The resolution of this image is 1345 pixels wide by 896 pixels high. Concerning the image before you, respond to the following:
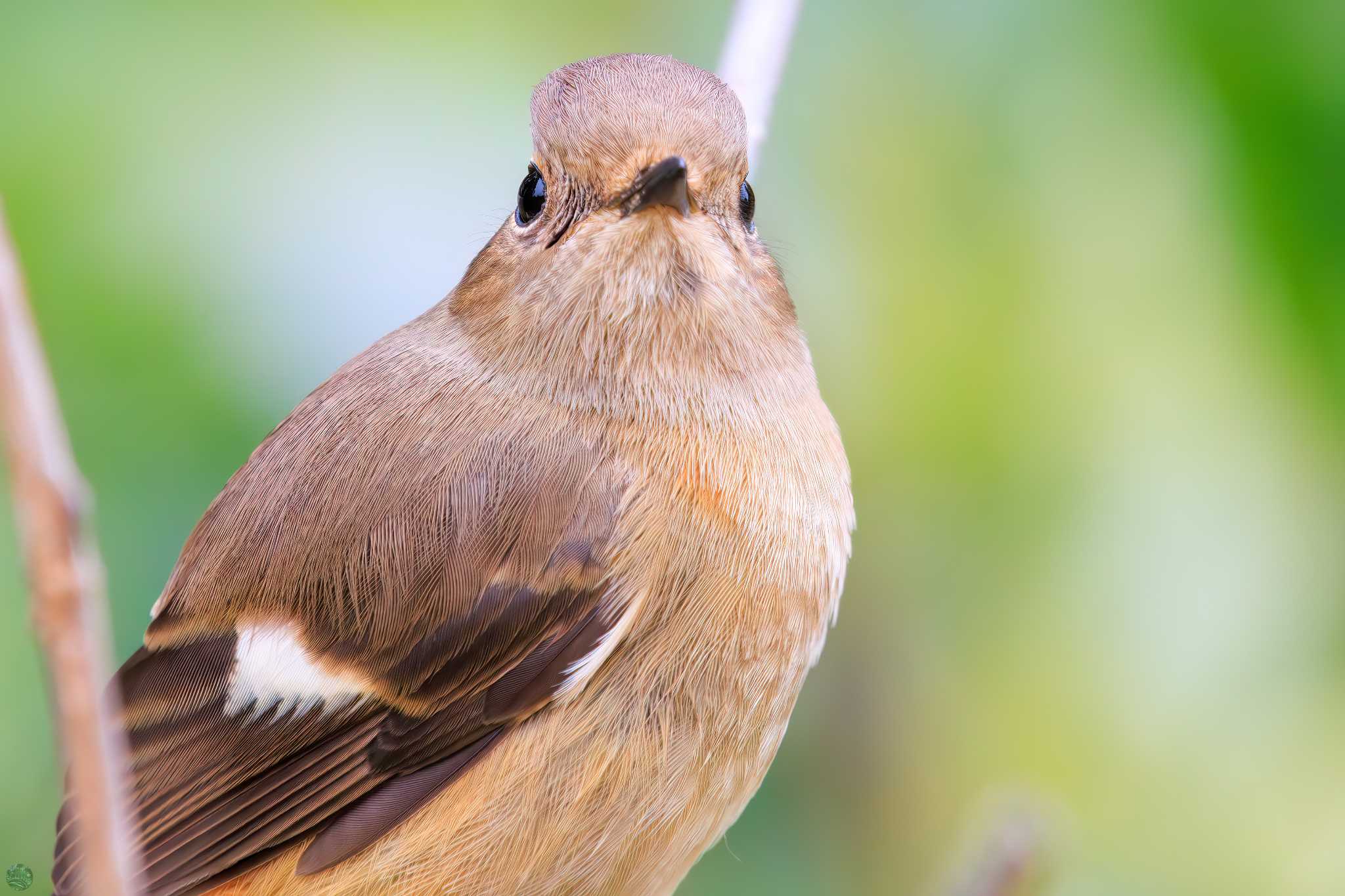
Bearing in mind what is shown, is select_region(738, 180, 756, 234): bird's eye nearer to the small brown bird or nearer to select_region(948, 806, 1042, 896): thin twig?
the small brown bird

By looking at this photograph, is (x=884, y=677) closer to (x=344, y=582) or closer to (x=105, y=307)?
(x=344, y=582)

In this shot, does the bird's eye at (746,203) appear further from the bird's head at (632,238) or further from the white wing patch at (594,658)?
the white wing patch at (594,658)

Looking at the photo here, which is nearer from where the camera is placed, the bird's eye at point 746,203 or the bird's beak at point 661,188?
the bird's beak at point 661,188

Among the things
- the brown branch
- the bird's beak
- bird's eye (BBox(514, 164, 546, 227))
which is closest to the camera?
the brown branch

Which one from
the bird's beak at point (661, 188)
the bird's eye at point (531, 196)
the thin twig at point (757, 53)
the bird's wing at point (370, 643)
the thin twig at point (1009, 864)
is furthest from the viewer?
the thin twig at point (757, 53)

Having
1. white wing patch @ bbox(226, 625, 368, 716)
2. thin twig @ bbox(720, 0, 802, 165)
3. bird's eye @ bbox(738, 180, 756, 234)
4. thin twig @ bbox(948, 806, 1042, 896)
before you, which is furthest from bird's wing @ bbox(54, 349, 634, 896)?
thin twig @ bbox(720, 0, 802, 165)

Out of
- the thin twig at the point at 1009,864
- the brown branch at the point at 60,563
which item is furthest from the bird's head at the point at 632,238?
the brown branch at the point at 60,563

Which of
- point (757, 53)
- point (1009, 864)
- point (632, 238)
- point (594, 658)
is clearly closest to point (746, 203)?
point (632, 238)

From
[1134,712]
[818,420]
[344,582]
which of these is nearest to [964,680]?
[1134,712]
